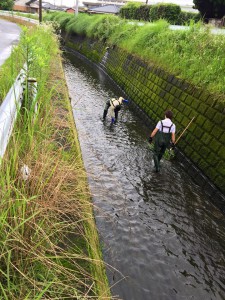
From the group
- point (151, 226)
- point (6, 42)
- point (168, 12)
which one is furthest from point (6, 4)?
point (151, 226)

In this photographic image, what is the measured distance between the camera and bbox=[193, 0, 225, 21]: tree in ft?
74.9

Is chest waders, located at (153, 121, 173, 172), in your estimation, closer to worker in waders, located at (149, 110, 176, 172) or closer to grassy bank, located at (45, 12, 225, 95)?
worker in waders, located at (149, 110, 176, 172)

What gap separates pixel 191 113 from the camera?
27.1ft

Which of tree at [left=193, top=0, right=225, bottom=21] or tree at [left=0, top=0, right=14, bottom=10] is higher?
tree at [left=193, top=0, right=225, bottom=21]

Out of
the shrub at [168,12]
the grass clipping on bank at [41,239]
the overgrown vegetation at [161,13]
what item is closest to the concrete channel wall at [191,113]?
the grass clipping on bank at [41,239]

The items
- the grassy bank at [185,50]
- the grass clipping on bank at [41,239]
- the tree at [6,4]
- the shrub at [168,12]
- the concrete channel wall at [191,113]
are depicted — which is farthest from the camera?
the tree at [6,4]

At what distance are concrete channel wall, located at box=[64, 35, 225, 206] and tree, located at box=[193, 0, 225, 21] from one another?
12905 mm

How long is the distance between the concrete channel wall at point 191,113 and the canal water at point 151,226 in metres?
0.46

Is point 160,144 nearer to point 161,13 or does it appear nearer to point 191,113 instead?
point 191,113

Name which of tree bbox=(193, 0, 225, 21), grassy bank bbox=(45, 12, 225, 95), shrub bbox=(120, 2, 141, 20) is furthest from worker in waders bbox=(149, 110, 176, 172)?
shrub bbox=(120, 2, 141, 20)

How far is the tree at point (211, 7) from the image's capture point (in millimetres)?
22836

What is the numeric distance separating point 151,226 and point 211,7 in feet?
79.2

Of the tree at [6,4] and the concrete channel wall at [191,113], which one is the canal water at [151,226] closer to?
the concrete channel wall at [191,113]

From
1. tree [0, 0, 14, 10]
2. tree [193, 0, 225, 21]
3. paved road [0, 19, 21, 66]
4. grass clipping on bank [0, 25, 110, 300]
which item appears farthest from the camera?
tree [0, 0, 14, 10]
